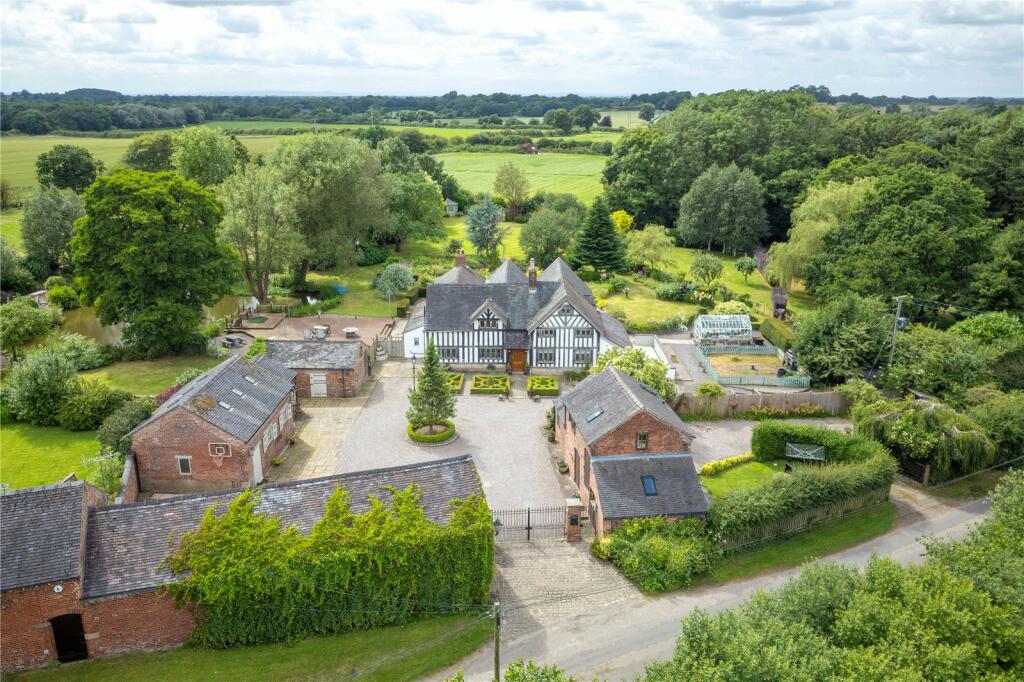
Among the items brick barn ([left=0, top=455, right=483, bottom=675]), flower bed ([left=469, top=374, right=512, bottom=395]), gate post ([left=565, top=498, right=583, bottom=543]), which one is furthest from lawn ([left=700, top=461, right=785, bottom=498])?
brick barn ([left=0, top=455, right=483, bottom=675])

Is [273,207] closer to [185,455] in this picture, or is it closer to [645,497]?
[185,455]

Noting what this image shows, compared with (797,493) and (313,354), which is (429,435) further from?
(797,493)

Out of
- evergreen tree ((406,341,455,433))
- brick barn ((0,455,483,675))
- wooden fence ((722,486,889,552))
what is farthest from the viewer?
evergreen tree ((406,341,455,433))

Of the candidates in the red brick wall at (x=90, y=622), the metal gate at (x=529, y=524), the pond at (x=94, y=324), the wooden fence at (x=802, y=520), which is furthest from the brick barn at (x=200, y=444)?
the pond at (x=94, y=324)

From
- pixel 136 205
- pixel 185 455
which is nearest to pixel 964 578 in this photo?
pixel 185 455

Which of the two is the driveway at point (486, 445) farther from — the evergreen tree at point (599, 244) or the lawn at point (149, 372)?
the evergreen tree at point (599, 244)

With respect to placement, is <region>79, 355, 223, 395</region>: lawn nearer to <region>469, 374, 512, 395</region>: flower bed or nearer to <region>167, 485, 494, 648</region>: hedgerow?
<region>469, 374, 512, 395</region>: flower bed
